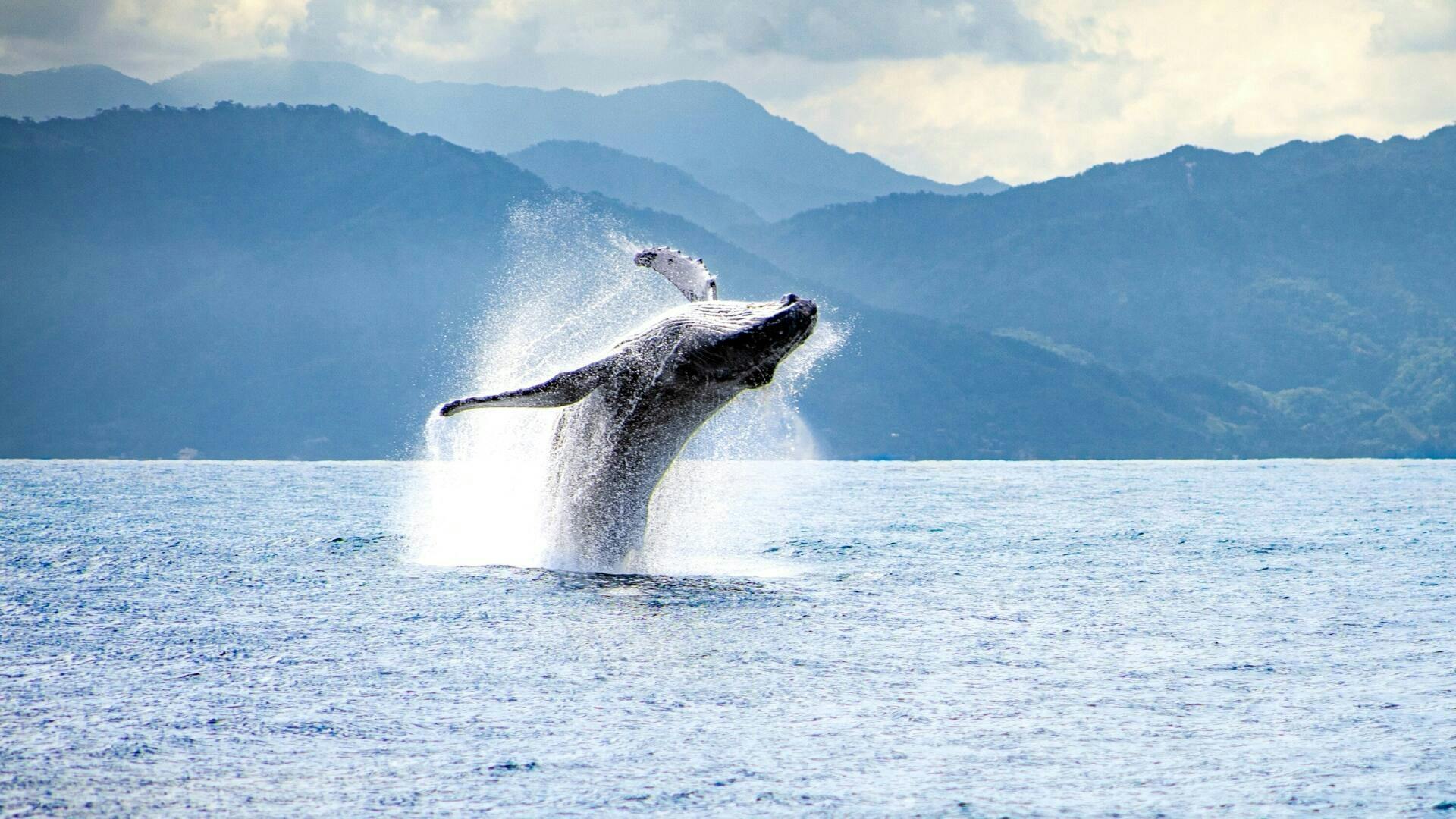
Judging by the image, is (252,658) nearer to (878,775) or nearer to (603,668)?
(603,668)

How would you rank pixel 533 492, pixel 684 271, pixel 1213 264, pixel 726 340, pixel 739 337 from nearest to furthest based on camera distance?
1. pixel 739 337
2. pixel 726 340
3. pixel 684 271
4. pixel 533 492
5. pixel 1213 264

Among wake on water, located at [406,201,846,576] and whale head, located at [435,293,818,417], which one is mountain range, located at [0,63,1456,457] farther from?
whale head, located at [435,293,818,417]

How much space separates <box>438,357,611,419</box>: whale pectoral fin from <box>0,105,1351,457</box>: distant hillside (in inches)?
3942

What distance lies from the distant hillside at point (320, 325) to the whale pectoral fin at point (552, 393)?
3942 inches

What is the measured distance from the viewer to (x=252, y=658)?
10.6 metres

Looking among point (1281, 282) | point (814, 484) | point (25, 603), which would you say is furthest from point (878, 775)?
point (1281, 282)

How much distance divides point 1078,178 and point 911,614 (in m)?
185

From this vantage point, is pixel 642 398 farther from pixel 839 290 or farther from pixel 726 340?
pixel 839 290

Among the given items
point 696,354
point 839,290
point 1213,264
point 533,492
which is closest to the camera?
point 696,354

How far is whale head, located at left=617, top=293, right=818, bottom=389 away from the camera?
11578 mm

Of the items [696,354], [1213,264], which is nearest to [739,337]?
[696,354]

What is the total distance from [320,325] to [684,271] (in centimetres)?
12544

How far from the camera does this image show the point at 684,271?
45.8ft

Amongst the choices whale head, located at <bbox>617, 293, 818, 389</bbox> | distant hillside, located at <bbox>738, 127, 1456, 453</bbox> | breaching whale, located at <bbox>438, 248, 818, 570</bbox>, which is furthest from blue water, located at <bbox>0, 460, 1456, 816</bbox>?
distant hillside, located at <bbox>738, 127, 1456, 453</bbox>
